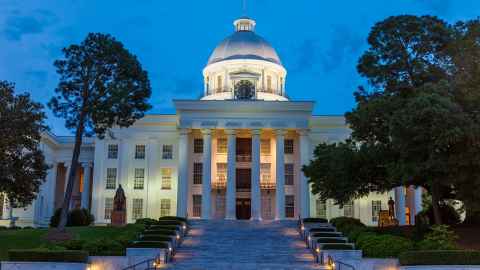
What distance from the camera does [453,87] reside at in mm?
28047

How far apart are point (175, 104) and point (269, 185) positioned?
1118cm

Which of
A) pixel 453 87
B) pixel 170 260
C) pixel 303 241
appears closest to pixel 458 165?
pixel 453 87

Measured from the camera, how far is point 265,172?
2056 inches

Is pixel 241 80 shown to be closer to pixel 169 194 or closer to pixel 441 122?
pixel 169 194

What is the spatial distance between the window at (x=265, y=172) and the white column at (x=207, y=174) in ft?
18.9

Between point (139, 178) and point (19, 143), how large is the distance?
23495 mm

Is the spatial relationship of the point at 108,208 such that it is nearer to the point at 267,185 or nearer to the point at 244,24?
the point at 267,185

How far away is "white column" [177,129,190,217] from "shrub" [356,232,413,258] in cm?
2130

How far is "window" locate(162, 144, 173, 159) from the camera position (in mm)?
53688

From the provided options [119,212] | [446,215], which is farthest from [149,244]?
[446,215]

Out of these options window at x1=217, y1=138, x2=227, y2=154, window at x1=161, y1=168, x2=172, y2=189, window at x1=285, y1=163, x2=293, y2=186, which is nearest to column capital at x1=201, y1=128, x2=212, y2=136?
window at x1=217, y1=138, x2=227, y2=154

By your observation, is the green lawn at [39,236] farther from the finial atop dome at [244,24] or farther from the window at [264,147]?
the finial atop dome at [244,24]

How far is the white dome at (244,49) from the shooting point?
59.2 metres

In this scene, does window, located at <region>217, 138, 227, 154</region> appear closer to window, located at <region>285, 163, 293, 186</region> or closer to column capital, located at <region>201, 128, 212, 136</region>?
column capital, located at <region>201, 128, 212, 136</region>
